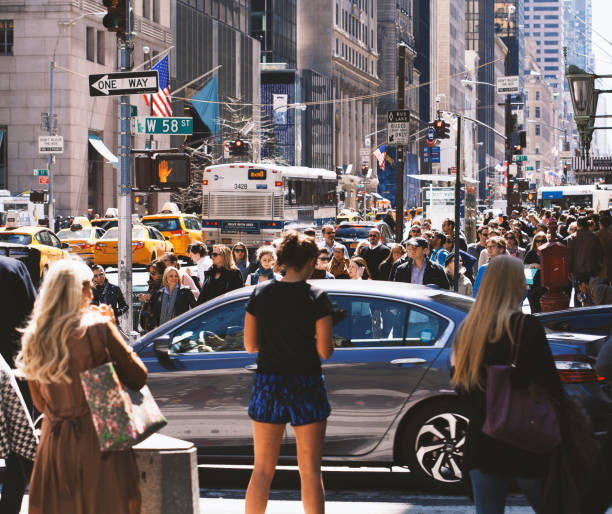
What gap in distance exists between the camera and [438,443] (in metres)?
7.64

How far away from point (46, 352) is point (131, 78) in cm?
855

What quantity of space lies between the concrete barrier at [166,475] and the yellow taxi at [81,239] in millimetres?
26432

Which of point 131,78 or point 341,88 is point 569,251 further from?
point 341,88

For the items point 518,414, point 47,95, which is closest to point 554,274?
point 518,414

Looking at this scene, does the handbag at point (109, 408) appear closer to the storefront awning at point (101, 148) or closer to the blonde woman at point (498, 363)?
the blonde woman at point (498, 363)

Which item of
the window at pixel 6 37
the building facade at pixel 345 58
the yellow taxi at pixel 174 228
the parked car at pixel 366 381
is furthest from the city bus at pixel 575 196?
the parked car at pixel 366 381

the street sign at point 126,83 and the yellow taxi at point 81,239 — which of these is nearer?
the street sign at point 126,83

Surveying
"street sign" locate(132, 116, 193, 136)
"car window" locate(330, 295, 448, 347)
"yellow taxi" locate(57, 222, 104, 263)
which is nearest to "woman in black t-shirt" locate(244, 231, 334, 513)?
"car window" locate(330, 295, 448, 347)

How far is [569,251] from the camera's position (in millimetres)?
16672

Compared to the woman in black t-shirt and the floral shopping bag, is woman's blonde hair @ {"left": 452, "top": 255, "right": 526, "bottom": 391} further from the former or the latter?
the floral shopping bag

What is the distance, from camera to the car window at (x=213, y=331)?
8.12 meters

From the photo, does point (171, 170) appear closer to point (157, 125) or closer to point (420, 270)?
point (157, 125)

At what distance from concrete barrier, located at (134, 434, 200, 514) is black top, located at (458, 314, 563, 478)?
1389 millimetres

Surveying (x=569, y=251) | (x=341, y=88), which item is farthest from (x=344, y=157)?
(x=569, y=251)
